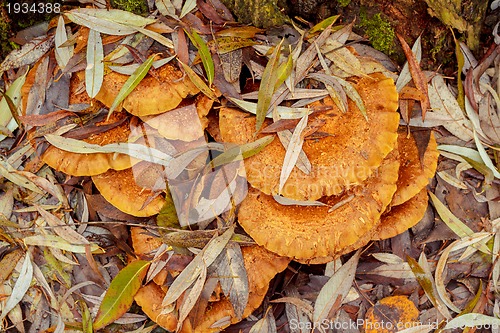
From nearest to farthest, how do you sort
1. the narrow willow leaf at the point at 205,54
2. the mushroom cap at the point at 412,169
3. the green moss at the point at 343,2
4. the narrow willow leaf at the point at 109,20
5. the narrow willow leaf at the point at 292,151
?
the narrow willow leaf at the point at 292,151, the narrow willow leaf at the point at 205,54, the narrow willow leaf at the point at 109,20, the mushroom cap at the point at 412,169, the green moss at the point at 343,2

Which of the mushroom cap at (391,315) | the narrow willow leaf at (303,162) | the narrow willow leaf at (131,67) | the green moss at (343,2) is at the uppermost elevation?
the green moss at (343,2)

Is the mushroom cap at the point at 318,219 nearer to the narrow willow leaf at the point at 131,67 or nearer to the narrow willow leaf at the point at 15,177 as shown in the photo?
the narrow willow leaf at the point at 131,67

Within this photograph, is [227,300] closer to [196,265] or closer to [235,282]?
[235,282]

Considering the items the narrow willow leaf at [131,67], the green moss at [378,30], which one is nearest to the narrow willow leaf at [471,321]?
the green moss at [378,30]

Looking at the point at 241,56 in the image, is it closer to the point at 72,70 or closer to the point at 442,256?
the point at 72,70

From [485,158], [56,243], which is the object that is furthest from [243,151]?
[485,158]

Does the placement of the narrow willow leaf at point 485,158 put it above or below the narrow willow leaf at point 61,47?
below
